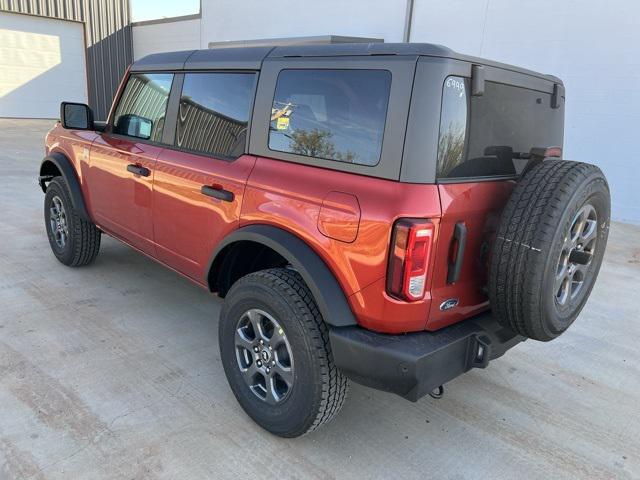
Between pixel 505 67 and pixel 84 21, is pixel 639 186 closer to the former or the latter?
pixel 505 67

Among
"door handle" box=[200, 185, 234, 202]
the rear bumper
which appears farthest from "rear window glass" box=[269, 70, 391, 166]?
the rear bumper

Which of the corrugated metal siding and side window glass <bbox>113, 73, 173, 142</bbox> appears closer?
side window glass <bbox>113, 73, 173, 142</bbox>

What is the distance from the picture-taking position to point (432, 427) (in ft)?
8.52

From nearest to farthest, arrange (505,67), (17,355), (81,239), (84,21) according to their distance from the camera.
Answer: (505,67) < (17,355) < (81,239) < (84,21)

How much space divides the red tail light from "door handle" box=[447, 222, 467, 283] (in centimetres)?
14

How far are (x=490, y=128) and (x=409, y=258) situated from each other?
2.58 feet

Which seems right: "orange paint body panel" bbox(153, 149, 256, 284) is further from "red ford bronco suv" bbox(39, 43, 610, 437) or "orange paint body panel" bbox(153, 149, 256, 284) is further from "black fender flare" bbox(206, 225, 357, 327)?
"black fender flare" bbox(206, 225, 357, 327)

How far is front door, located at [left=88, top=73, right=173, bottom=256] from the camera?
10.7 ft

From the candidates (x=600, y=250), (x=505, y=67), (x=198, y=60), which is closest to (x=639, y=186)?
(x=600, y=250)

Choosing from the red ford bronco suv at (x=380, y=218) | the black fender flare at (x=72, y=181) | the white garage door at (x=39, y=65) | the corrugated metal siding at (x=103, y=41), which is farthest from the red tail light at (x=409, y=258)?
the white garage door at (x=39, y=65)

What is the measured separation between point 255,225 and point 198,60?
1.26 metres

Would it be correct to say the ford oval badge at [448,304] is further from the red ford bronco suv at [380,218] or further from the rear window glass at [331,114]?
the rear window glass at [331,114]

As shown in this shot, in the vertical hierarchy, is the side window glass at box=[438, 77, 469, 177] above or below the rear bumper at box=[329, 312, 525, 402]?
above

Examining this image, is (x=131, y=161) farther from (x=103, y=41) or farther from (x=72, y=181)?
(x=103, y=41)
